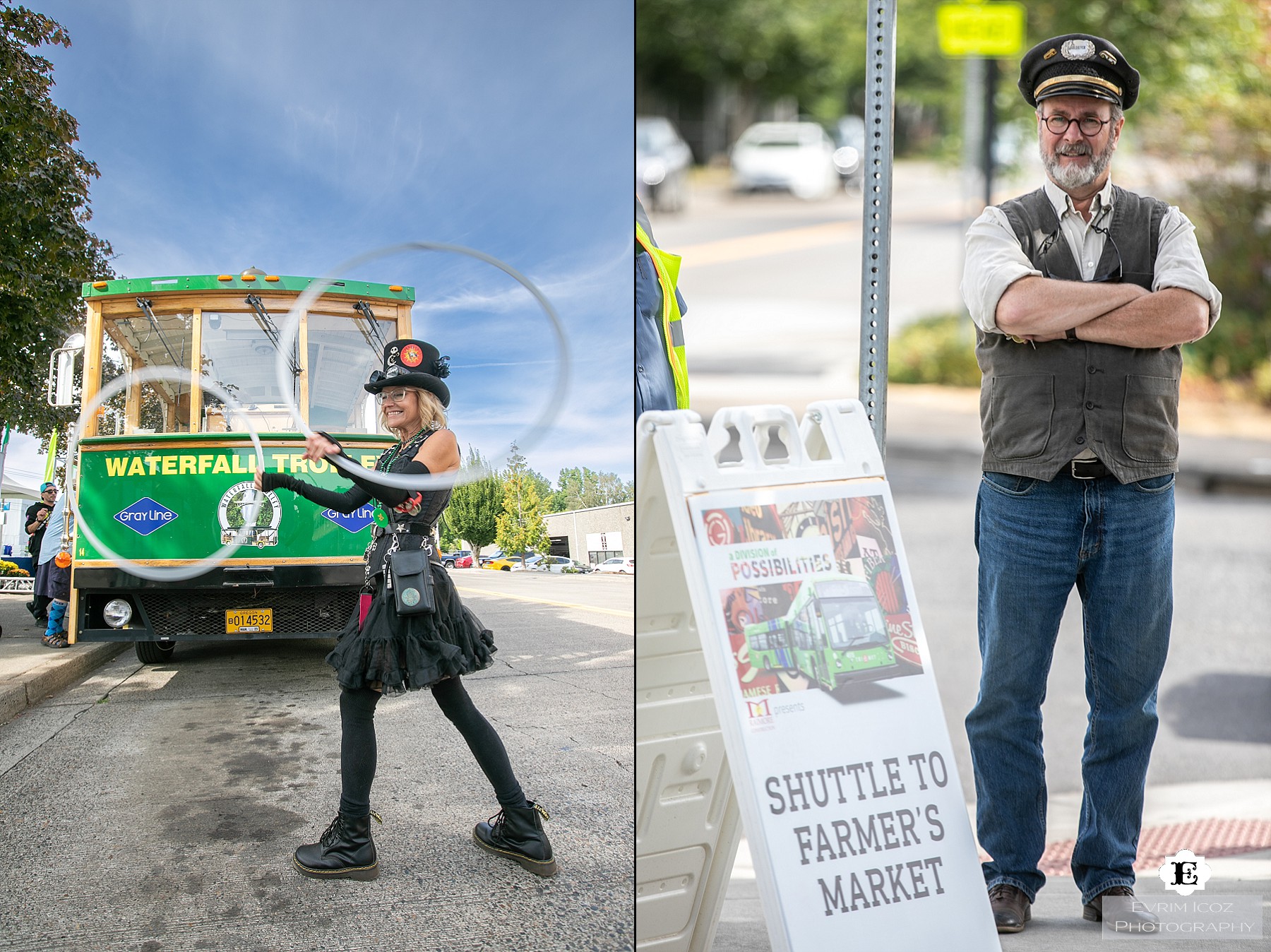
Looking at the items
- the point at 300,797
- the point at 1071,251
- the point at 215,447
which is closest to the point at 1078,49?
the point at 1071,251

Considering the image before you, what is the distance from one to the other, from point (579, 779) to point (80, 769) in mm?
954

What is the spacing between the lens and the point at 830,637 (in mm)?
2420

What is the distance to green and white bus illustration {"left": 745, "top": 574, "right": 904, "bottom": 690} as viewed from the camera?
236 cm

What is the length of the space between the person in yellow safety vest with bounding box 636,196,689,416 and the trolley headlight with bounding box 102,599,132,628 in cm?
108

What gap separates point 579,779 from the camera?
248 cm

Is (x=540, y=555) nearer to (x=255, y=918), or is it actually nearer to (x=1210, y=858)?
(x=255, y=918)

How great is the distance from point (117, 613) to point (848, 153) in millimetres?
26004

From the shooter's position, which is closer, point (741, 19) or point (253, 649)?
point (253, 649)

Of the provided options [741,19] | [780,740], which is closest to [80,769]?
[780,740]

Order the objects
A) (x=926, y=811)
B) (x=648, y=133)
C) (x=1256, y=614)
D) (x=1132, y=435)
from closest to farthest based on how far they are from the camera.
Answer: (x=926, y=811) → (x=1132, y=435) → (x=1256, y=614) → (x=648, y=133)

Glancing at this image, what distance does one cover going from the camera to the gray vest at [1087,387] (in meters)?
2.65

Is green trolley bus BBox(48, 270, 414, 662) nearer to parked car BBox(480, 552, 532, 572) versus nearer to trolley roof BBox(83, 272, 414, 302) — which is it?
trolley roof BBox(83, 272, 414, 302)

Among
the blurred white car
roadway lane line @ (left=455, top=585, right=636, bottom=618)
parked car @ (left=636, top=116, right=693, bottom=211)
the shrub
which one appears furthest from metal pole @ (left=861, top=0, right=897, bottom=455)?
the blurred white car

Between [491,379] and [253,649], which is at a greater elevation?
[491,379]
